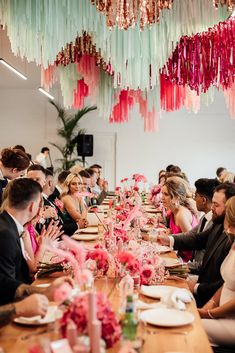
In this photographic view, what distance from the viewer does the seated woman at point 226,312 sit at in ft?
10.0

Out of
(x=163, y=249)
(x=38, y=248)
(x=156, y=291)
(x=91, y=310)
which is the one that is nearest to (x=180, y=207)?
(x=163, y=249)

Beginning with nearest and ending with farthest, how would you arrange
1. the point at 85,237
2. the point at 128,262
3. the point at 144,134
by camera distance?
1. the point at 128,262
2. the point at 85,237
3. the point at 144,134

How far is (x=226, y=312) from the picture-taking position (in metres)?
3.11

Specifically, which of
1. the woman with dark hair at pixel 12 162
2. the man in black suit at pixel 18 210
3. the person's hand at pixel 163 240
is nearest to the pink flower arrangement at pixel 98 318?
the man in black suit at pixel 18 210

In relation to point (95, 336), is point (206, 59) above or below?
above

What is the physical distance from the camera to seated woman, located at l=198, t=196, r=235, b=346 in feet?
10.0

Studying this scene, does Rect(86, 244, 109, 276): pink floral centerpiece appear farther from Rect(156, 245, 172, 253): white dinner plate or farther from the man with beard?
Rect(156, 245, 172, 253): white dinner plate

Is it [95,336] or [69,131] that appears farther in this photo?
[69,131]

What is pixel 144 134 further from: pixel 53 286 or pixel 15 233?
pixel 53 286

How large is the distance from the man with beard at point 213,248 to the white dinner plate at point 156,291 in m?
0.68

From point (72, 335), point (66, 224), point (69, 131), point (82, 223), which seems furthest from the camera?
point (69, 131)

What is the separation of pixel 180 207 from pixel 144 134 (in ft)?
31.6

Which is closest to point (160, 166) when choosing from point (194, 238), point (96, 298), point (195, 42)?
point (195, 42)

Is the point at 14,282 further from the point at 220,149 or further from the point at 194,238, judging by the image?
the point at 220,149
